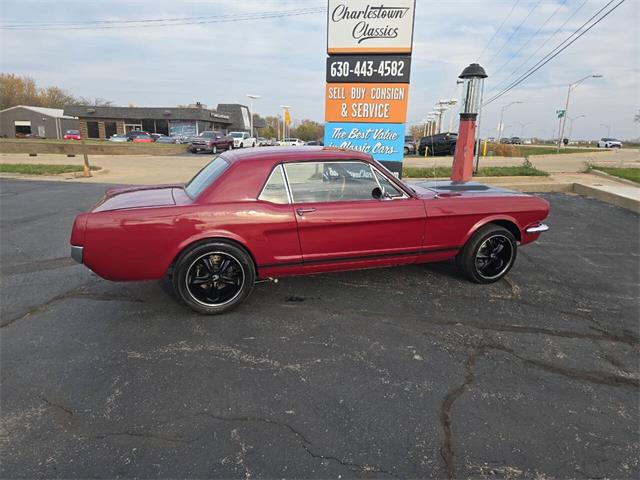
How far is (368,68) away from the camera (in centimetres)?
805

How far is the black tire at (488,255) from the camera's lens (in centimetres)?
421

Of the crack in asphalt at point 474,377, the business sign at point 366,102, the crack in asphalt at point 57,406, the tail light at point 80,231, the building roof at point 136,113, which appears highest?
the building roof at point 136,113

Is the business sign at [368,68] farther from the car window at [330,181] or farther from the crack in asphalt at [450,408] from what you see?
the crack in asphalt at [450,408]

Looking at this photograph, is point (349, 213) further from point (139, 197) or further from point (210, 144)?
point (210, 144)

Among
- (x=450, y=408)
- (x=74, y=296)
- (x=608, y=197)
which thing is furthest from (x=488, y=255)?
(x=608, y=197)

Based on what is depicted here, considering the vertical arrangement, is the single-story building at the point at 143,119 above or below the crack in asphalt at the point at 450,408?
A: above

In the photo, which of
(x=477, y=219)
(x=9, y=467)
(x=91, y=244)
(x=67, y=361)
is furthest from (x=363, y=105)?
(x=9, y=467)

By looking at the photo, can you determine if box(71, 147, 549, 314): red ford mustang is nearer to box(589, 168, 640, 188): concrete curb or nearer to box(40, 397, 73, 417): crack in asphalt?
box(40, 397, 73, 417): crack in asphalt

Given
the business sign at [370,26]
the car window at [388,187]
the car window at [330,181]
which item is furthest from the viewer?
the business sign at [370,26]

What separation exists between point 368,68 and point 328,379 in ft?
23.3

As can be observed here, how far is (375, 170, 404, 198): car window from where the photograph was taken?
3926 millimetres

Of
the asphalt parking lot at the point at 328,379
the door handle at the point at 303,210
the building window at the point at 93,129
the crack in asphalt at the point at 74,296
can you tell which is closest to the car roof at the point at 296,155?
the door handle at the point at 303,210

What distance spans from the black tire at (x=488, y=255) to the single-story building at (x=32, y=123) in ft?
240

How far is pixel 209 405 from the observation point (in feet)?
7.97
